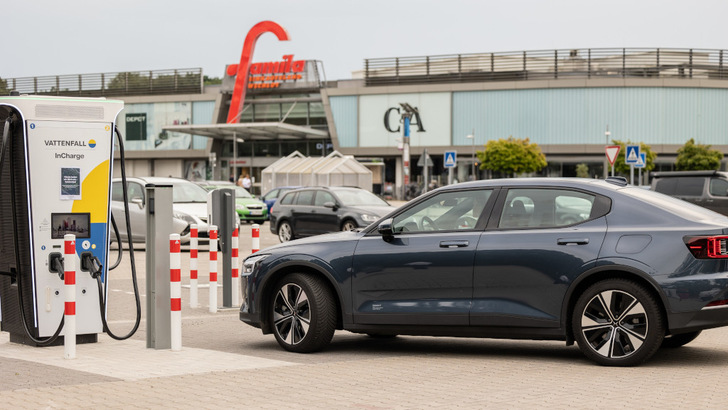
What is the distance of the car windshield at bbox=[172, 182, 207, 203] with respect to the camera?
23.7 metres

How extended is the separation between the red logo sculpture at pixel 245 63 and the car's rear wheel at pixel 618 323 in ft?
219

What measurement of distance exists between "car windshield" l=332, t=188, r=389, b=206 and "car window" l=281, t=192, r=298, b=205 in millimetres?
1563

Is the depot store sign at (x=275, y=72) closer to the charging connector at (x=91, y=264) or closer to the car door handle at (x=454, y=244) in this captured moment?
the charging connector at (x=91, y=264)

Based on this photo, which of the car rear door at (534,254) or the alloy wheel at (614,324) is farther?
the car rear door at (534,254)

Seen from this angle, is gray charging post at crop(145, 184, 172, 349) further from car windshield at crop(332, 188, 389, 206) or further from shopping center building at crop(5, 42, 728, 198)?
shopping center building at crop(5, 42, 728, 198)

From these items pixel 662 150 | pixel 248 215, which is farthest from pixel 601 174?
pixel 248 215

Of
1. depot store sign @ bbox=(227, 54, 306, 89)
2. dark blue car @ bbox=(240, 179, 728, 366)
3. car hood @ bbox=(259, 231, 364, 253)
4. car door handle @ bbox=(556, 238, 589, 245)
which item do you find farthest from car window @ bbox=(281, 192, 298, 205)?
depot store sign @ bbox=(227, 54, 306, 89)

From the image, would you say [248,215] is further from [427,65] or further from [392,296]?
[427,65]

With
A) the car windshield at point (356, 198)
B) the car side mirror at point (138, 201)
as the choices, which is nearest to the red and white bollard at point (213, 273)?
the car side mirror at point (138, 201)

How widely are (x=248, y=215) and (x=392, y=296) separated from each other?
92.7 feet

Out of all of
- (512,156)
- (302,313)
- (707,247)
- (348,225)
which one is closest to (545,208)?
(707,247)

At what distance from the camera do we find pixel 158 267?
893cm

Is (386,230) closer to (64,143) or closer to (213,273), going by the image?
(64,143)

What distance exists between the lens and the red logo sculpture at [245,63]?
241 ft
